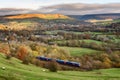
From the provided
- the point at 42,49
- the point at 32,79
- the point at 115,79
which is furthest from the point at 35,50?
the point at 32,79

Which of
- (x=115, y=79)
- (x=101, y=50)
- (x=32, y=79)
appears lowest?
(x=101, y=50)

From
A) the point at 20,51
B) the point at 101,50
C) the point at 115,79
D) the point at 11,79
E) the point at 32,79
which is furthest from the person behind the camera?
the point at 101,50

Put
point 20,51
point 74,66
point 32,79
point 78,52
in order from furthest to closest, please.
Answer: point 78,52
point 20,51
point 74,66
point 32,79

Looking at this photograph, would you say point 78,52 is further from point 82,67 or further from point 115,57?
point 82,67

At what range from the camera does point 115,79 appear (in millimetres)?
75188

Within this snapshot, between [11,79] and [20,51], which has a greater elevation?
[11,79]

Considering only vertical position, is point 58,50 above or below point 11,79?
below

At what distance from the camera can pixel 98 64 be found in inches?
5487

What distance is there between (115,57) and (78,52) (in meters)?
32.1

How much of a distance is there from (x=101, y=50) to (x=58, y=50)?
33.7 meters

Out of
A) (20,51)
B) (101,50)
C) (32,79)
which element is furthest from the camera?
(101,50)

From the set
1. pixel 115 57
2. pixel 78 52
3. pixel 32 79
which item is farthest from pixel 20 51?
pixel 32 79

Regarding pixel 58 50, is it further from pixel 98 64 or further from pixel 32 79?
pixel 32 79

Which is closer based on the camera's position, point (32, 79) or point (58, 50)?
point (32, 79)
